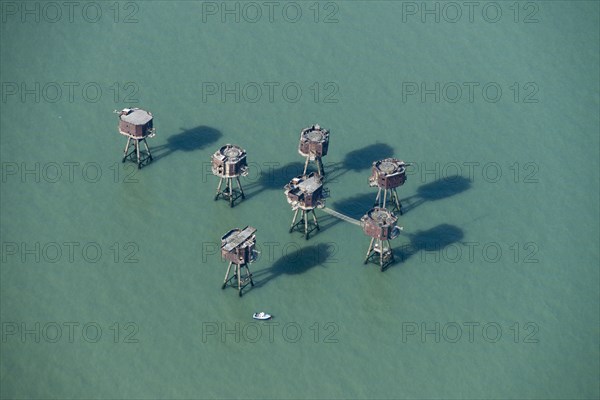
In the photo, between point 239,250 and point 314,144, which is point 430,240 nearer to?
point 314,144

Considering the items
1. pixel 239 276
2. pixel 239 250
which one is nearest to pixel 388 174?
pixel 239 250

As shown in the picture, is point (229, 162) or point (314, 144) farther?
point (314, 144)

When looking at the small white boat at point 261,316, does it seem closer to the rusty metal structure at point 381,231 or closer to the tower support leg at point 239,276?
the tower support leg at point 239,276

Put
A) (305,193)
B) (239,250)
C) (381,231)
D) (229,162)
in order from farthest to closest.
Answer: (229,162), (305,193), (381,231), (239,250)

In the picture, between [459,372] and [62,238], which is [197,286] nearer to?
[62,238]

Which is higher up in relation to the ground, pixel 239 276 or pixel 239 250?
pixel 239 250

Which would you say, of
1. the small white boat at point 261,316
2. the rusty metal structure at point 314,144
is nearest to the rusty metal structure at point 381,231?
the rusty metal structure at point 314,144
